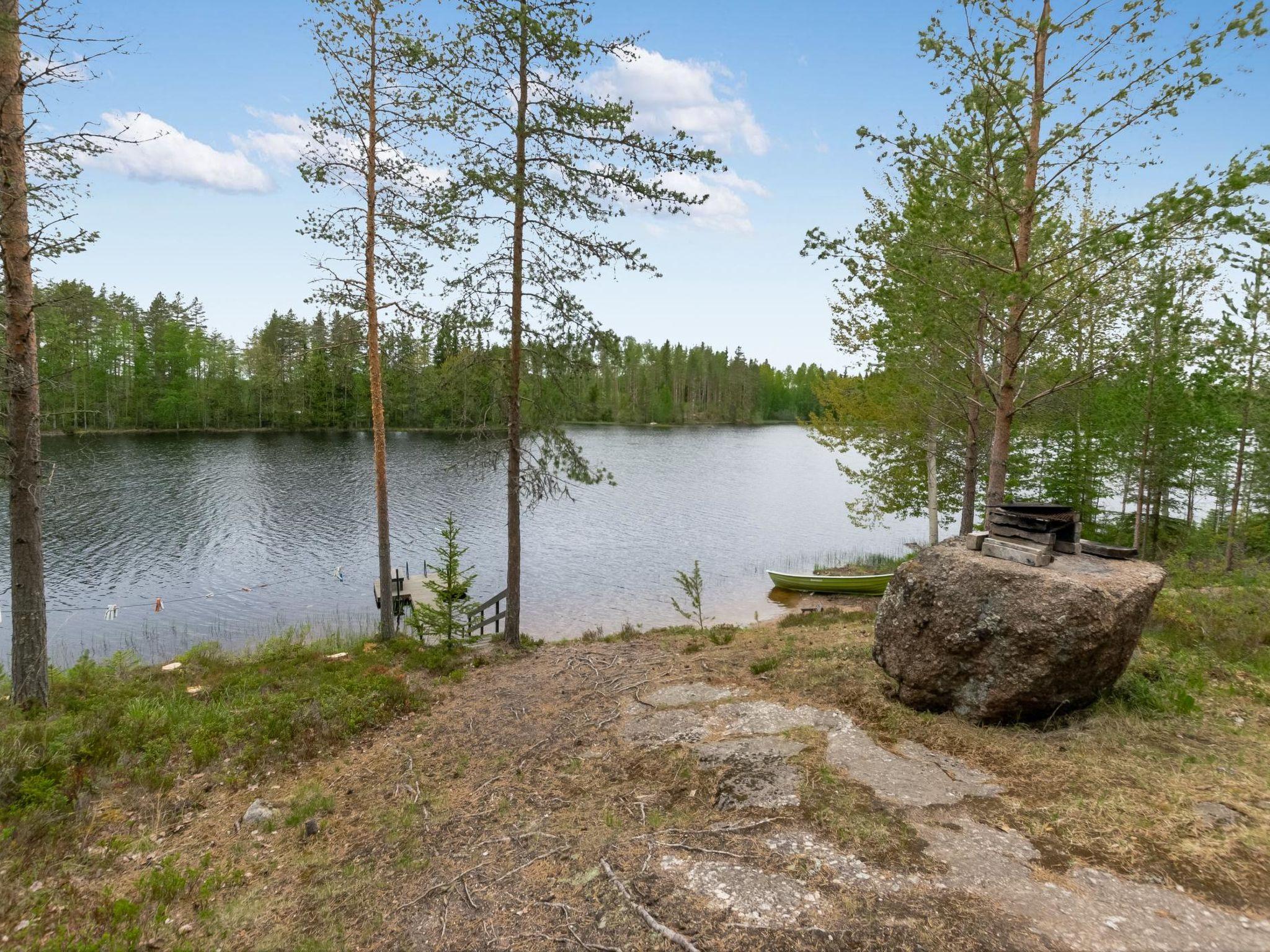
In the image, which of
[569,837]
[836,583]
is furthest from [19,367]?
[836,583]

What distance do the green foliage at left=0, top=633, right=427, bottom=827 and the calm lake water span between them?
134 inches

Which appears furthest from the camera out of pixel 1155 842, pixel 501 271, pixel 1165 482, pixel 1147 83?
pixel 1165 482

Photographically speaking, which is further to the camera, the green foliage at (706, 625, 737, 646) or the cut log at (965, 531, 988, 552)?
the green foliage at (706, 625, 737, 646)

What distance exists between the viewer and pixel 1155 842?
4.09 m

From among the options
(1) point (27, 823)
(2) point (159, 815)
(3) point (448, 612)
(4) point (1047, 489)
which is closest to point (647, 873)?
(2) point (159, 815)

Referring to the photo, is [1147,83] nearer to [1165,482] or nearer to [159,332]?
[1165,482]

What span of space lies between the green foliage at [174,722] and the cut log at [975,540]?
7425 millimetres

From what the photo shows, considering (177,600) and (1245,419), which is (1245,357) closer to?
(1245,419)

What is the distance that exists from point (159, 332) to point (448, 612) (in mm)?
71990

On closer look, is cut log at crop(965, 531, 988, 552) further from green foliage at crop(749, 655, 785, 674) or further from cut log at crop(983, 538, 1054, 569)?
green foliage at crop(749, 655, 785, 674)

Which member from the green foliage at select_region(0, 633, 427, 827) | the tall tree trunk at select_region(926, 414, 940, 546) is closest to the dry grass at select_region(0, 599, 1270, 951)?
the green foliage at select_region(0, 633, 427, 827)

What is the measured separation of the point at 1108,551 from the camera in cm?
663

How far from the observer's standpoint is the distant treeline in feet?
39.5

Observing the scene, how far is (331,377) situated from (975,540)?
13.9m
